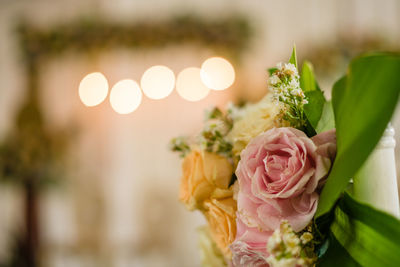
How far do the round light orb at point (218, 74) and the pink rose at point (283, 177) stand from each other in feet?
7.85

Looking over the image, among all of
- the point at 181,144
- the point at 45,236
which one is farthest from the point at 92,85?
the point at 181,144

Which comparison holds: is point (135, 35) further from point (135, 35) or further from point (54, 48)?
point (54, 48)

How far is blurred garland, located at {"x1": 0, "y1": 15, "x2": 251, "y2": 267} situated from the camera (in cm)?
254

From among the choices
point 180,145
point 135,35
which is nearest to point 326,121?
point 180,145

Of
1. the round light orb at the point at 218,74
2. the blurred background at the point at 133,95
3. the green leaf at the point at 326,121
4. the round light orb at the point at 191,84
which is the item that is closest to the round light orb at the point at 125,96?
the blurred background at the point at 133,95

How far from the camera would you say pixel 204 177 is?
43 cm

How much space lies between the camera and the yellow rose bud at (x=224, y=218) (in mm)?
398

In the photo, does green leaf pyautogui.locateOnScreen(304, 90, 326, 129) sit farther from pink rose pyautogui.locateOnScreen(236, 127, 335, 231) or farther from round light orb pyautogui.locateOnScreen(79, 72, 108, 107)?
round light orb pyautogui.locateOnScreen(79, 72, 108, 107)

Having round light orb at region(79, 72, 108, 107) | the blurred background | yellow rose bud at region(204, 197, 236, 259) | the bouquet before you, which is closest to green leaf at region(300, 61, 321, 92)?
the bouquet

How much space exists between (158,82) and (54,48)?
2.98 feet

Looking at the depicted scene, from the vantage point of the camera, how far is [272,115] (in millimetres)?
407

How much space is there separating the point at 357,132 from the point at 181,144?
327 millimetres

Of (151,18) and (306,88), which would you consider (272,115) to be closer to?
(306,88)

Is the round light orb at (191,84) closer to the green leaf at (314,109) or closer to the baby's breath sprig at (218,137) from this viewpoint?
the baby's breath sprig at (218,137)
